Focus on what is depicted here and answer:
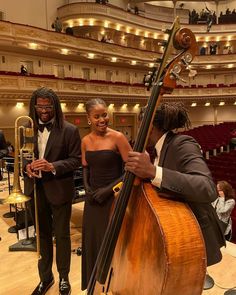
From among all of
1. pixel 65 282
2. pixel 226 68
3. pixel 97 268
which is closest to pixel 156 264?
pixel 97 268

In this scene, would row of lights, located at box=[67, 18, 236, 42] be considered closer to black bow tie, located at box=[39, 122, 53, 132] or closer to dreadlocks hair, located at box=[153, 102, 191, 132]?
black bow tie, located at box=[39, 122, 53, 132]

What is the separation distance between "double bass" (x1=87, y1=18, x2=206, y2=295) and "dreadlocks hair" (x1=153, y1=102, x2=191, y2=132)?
0.30ft

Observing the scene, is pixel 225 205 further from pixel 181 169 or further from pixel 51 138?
pixel 181 169

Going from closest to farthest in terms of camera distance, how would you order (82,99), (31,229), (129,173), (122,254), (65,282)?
(129,173)
(122,254)
(65,282)
(31,229)
(82,99)

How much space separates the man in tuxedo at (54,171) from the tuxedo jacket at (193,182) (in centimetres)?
107

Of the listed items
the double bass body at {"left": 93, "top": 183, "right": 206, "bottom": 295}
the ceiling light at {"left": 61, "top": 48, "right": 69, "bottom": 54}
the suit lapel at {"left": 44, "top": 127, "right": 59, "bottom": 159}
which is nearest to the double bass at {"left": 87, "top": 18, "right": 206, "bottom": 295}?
the double bass body at {"left": 93, "top": 183, "right": 206, "bottom": 295}

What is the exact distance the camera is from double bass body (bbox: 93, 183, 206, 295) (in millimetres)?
1023

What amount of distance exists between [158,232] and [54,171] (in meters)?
1.16

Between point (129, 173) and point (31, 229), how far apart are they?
293cm

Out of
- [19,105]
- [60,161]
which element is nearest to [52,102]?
[60,161]

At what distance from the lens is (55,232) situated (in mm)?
2238

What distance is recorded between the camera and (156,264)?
1070mm

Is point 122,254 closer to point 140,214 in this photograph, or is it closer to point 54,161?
point 140,214

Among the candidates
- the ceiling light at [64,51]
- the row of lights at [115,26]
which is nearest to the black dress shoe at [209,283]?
the ceiling light at [64,51]
